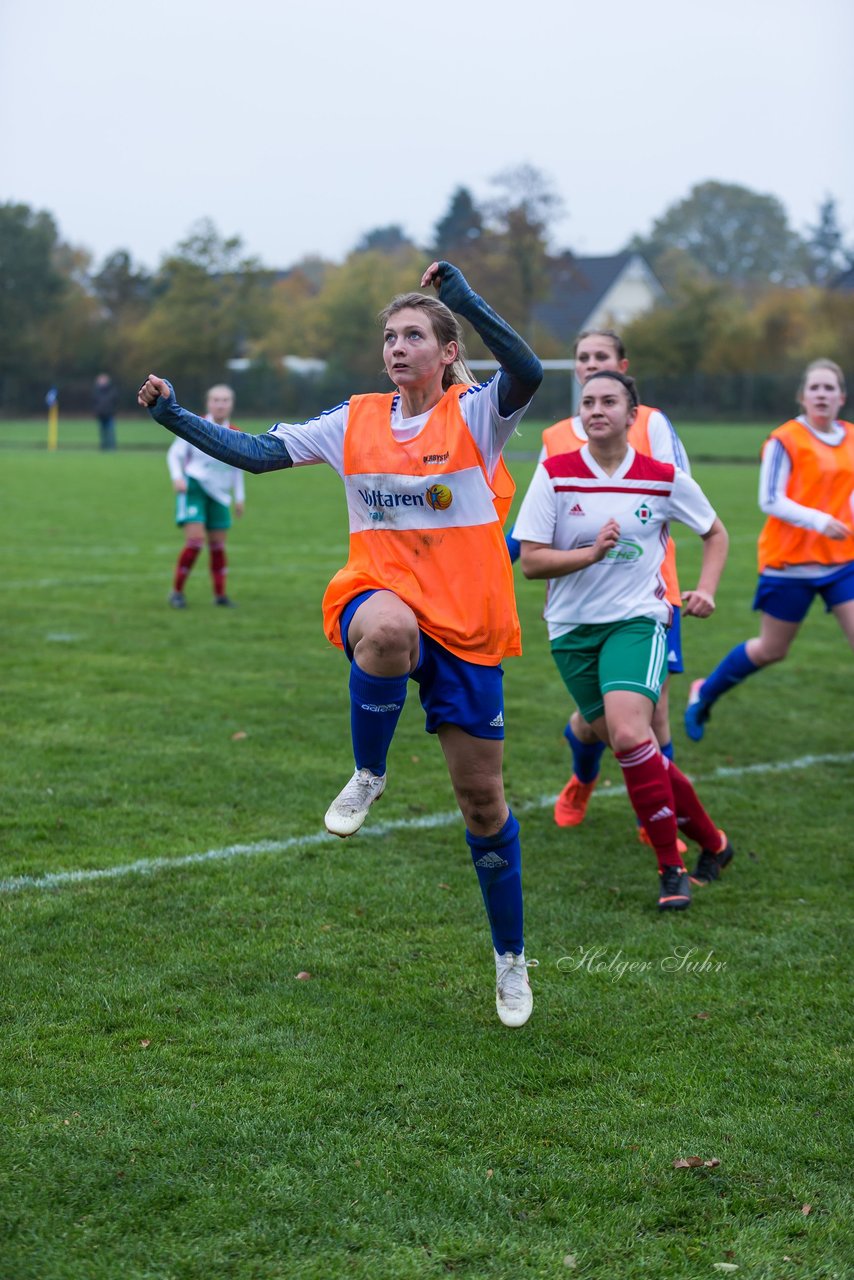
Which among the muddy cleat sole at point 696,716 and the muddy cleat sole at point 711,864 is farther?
the muddy cleat sole at point 696,716

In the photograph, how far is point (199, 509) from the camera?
11859 mm

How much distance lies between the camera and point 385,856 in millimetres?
5645

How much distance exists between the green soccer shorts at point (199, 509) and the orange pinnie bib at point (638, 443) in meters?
6.28

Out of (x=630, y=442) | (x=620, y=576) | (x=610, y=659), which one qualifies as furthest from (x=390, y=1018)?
(x=630, y=442)

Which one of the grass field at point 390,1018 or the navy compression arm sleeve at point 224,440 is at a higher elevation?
the navy compression arm sleeve at point 224,440

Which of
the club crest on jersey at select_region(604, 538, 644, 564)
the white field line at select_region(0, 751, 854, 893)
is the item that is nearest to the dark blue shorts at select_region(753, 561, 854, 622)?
the white field line at select_region(0, 751, 854, 893)

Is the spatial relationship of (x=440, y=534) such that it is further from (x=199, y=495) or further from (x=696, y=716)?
(x=199, y=495)

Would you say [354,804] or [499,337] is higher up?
[499,337]

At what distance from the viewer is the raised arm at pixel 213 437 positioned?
3.94 metres

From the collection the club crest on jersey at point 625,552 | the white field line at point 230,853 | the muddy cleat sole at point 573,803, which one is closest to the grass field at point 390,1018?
the white field line at point 230,853

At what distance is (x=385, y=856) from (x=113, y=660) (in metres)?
4.49

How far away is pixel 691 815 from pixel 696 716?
8.17ft

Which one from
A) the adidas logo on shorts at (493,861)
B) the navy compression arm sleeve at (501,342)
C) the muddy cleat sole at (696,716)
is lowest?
the muddy cleat sole at (696,716)

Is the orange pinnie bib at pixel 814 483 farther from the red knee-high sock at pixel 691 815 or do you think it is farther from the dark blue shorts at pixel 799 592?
the red knee-high sock at pixel 691 815
